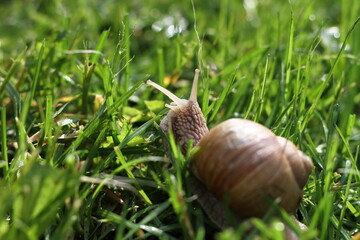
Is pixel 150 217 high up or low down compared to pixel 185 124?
down

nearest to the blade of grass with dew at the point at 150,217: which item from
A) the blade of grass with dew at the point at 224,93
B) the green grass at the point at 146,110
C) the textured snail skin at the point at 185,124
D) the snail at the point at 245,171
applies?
the green grass at the point at 146,110

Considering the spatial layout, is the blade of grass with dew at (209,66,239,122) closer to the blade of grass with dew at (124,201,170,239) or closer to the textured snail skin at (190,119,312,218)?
the textured snail skin at (190,119,312,218)

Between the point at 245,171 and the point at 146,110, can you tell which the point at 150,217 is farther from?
the point at 146,110

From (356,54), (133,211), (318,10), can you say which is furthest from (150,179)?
(318,10)

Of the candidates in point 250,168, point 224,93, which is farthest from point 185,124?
point 250,168

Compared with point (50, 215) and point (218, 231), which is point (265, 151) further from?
point (50, 215)

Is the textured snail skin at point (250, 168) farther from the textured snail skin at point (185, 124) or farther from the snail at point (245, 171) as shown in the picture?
the textured snail skin at point (185, 124)

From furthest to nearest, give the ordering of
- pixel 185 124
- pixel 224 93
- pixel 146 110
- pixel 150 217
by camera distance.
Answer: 1. pixel 146 110
2. pixel 224 93
3. pixel 185 124
4. pixel 150 217
